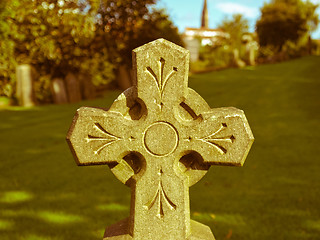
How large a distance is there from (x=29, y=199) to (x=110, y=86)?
12.1 metres

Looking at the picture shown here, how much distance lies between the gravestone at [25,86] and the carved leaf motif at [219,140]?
1203 cm

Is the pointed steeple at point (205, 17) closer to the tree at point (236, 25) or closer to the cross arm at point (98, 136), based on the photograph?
the tree at point (236, 25)

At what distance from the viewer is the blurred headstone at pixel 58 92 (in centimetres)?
1388

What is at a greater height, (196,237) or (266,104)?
(196,237)

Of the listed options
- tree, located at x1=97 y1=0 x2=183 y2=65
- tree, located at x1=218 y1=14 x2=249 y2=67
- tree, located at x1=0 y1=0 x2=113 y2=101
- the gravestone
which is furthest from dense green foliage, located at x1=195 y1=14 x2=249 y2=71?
the gravestone

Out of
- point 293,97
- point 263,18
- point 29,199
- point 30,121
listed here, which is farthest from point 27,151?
point 263,18

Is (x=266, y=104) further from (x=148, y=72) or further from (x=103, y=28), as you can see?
(x=148, y=72)

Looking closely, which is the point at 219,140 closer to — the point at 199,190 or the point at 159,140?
the point at 159,140

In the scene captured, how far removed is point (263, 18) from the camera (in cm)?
3478

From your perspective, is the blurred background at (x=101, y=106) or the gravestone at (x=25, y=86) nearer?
the blurred background at (x=101, y=106)

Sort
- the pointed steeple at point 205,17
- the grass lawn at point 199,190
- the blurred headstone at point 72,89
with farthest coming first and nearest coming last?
the pointed steeple at point 205,17 < the blurred headstone at point 72,89 < the grass lawn at point 199,190

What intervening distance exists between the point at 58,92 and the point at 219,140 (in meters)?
12.2

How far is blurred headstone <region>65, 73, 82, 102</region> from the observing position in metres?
14.0

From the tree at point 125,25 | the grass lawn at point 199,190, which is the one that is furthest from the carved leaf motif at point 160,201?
the tree at point 125,25
